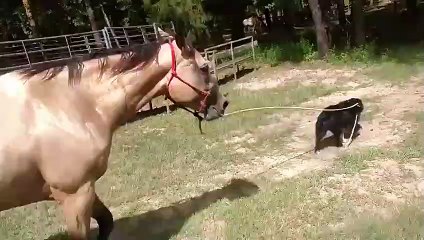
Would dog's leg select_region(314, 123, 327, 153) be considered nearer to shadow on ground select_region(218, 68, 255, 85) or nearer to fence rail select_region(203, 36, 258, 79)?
shadow on ground select_region(218, 68, 255, 85)

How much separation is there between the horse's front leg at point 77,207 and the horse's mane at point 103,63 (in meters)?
0.86

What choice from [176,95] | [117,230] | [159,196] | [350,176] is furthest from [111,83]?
[350,176]

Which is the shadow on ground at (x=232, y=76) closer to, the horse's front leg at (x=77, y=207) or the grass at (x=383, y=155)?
the grass at (x=383, y=155)

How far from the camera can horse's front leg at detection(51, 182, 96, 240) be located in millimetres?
4008

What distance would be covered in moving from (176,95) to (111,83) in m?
0.57

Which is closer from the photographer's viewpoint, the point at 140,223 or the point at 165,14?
the point at 140,223

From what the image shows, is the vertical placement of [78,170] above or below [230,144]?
above

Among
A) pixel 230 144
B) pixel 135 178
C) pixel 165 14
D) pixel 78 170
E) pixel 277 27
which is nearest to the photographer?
pixel 78 170

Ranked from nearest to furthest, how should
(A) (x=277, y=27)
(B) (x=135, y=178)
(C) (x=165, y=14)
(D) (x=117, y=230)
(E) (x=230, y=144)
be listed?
(D) (x=117, y=230) < (B) (x=135, y=178) < (E) (x=230, y=144) < (C) (x=165, y=14) < (A) (x=277, y=27)

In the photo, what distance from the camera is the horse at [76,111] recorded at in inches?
152

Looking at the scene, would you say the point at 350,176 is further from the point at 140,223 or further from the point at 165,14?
the point at 165,14

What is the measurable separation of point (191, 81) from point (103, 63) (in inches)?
29.3

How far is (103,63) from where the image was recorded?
427 centimetres

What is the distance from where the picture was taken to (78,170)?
3.94 metres
